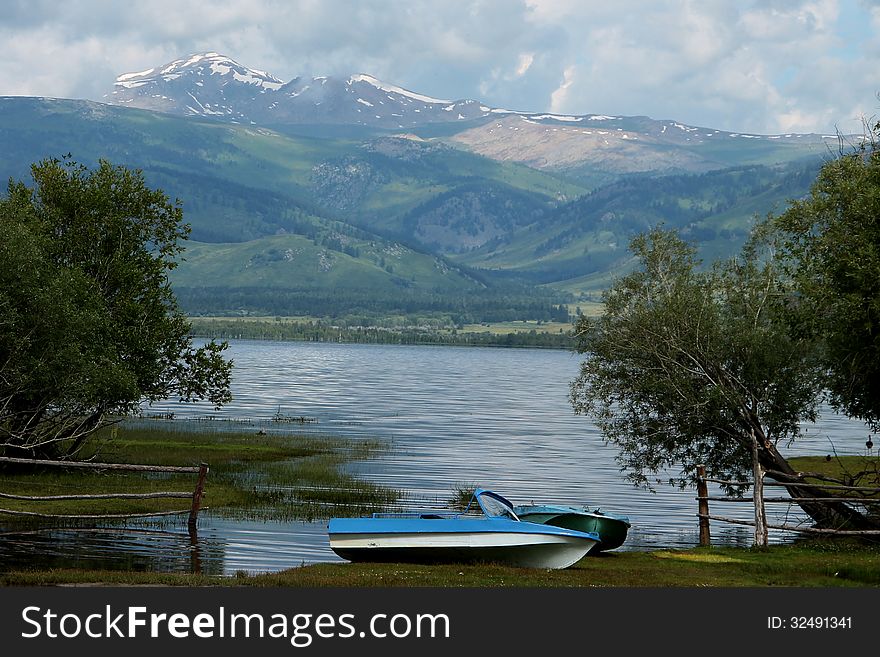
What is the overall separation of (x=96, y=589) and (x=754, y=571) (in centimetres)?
2201

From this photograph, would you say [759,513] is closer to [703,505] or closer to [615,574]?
[703,505]

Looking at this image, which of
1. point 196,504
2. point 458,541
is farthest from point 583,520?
point 196,504

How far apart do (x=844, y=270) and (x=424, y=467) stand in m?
43.2

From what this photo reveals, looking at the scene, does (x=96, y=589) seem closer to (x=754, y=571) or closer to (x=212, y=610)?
(x=212, y=610)

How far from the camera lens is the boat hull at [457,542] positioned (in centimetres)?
3872

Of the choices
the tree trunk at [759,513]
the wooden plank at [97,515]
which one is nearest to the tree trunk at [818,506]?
the tree trunk at [759,513]

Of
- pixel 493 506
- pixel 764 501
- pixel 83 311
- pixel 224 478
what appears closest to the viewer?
pixel 493 506

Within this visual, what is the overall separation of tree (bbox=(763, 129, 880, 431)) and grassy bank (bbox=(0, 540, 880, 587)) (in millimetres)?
7533

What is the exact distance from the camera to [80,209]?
204 feet

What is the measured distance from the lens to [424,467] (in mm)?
81438

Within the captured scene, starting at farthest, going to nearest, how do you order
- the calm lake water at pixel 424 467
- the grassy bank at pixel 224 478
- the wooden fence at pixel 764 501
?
1. the grassy bank at pixel 224 478
2. the wooden fence at pixel 764 501
3. the calm lake water at pixel 424 467

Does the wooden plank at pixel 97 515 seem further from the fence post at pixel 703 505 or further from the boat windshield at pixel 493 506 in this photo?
the fence post at pixel 703 505

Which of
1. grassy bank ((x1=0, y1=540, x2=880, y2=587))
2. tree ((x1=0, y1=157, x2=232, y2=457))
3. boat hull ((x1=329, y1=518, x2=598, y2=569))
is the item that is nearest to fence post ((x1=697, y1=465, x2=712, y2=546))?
grassy bank ((x1=0, y1=540, x2=880, y2=587))

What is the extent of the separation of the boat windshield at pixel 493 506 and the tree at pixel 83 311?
22040 mm
